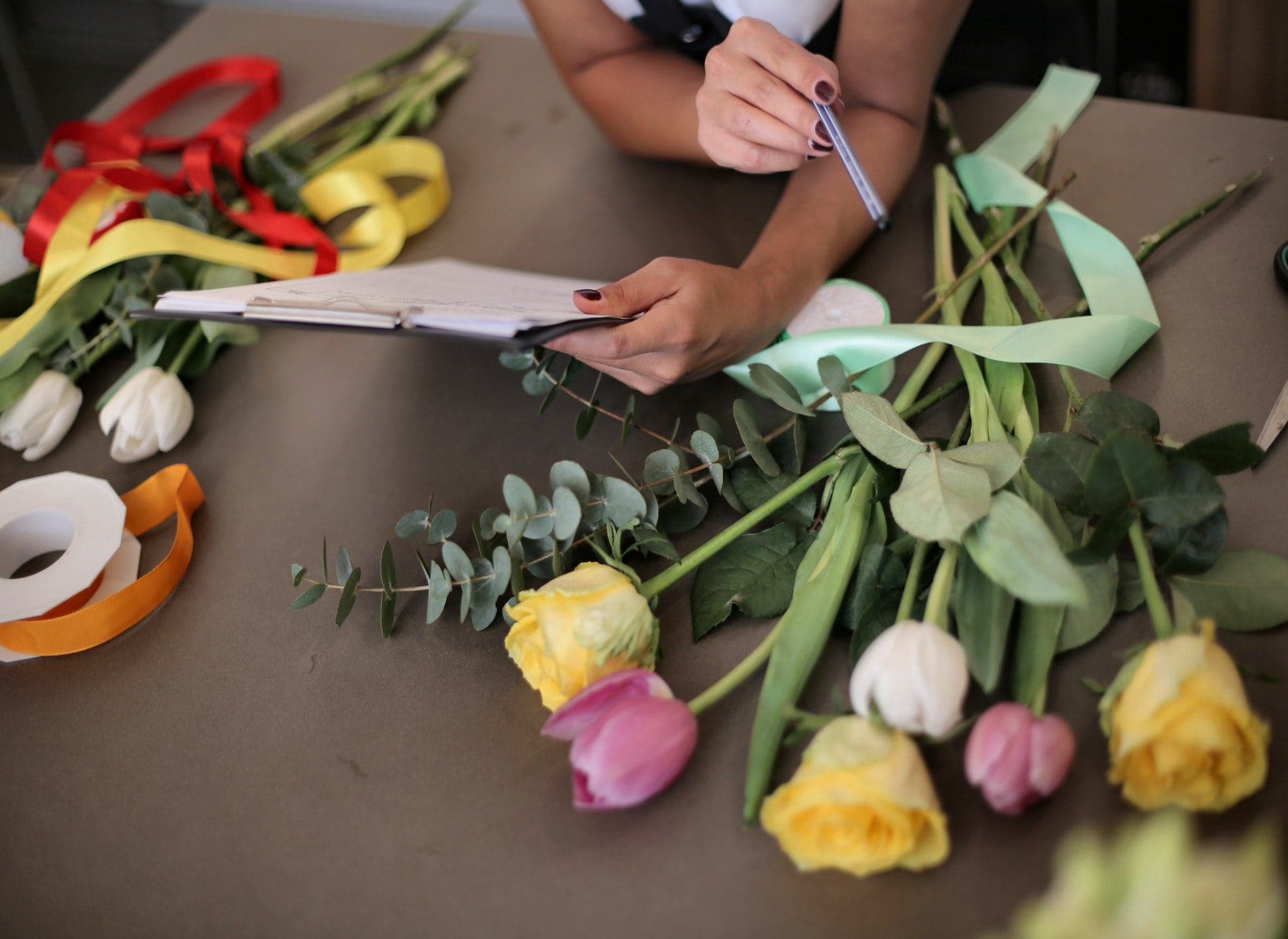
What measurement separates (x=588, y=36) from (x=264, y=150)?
12.7 inches

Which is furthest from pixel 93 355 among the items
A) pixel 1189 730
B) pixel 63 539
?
pixel 1189 730

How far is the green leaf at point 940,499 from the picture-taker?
412 millimetres

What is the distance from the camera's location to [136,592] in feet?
1.87

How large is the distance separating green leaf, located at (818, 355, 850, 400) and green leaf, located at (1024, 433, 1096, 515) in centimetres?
12

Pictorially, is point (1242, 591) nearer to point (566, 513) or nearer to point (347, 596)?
point (566, 513)

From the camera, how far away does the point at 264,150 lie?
875 mm

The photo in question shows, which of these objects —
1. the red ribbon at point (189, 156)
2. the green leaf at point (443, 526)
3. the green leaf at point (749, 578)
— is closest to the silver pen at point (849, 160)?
the green leaf at point (749, 578)

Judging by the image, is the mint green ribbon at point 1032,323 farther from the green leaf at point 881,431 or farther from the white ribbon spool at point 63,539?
the white ribbon spool at point 63,539

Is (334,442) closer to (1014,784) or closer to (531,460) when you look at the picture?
(531,460)

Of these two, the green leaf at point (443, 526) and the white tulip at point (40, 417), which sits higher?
the green leaf at point (443, 526)

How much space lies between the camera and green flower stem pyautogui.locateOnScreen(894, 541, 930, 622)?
44cm

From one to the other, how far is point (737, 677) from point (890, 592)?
9 centimetres

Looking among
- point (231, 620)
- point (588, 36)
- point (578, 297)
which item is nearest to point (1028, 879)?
point (578, 297)

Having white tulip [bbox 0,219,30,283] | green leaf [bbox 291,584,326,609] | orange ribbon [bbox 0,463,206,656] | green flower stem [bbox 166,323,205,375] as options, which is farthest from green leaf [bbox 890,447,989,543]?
white tulip [bbox 0,219,30,283]
